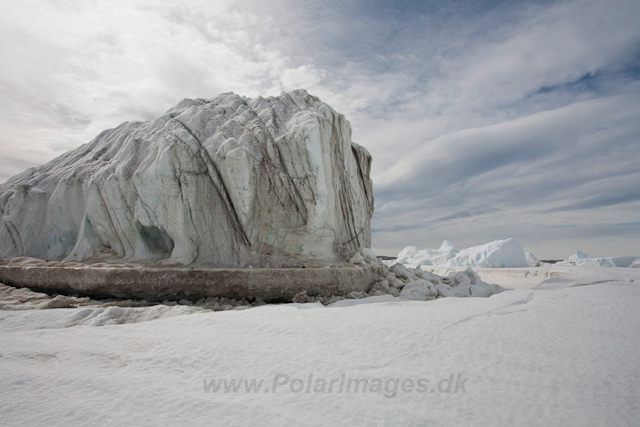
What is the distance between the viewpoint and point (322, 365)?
284 cm

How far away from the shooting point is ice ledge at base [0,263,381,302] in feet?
20.0

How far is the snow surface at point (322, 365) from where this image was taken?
2.11 metres

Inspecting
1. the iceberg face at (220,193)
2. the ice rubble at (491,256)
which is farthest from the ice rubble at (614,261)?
the iceberg face at (220,193)

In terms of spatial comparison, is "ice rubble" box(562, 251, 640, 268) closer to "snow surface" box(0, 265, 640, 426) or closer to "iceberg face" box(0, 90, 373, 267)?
"iceberg face" box(0, 90, 373, 267)

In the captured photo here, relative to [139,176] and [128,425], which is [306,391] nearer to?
[128,425]

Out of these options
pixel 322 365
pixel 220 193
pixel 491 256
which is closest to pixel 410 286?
pixel 220 193

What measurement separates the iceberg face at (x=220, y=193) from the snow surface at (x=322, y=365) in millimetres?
3342

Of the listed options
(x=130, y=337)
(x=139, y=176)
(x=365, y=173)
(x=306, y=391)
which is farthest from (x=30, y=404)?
(x=365, y=173)

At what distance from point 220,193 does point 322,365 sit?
239 inches

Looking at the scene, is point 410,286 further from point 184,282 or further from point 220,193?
point 220,193

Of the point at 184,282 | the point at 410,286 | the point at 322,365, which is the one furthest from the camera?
the point at 410,286

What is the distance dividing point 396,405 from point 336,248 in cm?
694

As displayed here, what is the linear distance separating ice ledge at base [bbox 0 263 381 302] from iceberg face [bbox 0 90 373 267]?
1422mm

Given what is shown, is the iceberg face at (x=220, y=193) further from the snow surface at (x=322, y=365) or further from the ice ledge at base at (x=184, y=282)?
the snow surface at (x=322, y=365)
